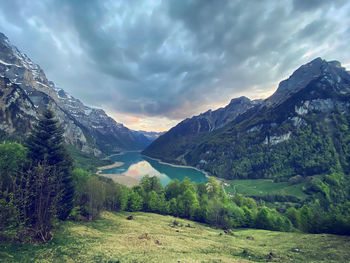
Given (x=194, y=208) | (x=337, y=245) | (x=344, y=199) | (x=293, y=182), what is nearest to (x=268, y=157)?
(x=293, y=182)

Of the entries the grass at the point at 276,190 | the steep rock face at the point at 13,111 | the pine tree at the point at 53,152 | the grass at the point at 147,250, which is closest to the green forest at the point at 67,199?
the pine tree at the point at 53,152

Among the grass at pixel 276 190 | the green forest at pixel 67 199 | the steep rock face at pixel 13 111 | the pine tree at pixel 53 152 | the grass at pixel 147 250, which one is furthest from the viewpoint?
the steep rock face at pixel 13 111

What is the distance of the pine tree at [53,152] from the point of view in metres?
25.4

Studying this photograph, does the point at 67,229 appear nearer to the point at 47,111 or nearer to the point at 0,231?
the point at 0,231

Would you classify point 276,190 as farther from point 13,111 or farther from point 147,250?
point 13,111

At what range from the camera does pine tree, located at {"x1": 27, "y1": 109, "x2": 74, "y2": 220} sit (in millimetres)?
25391

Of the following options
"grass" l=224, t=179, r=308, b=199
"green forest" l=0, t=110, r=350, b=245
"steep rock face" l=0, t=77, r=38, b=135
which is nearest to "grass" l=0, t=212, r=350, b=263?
"green forest" l=0, t=110, r=350, b=245

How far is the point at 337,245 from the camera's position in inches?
917

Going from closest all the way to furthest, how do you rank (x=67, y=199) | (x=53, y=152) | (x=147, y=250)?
(x=147, y=250), (x=53, y=152), (x=67, y=199)

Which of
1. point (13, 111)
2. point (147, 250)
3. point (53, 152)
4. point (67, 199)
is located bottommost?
point (147, 250)

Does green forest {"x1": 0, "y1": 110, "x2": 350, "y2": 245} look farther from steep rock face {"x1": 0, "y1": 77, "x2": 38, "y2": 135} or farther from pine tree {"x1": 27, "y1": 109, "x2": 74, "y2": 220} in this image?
steep rock face {"x1": 0, "y1": 77, "x2": 38, "y2": 135}

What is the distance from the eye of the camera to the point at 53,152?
86.9 feet

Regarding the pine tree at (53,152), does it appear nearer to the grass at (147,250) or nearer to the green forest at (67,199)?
the green forest at (67,199)

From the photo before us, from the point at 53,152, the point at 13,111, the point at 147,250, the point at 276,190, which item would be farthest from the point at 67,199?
the point at 13,111
